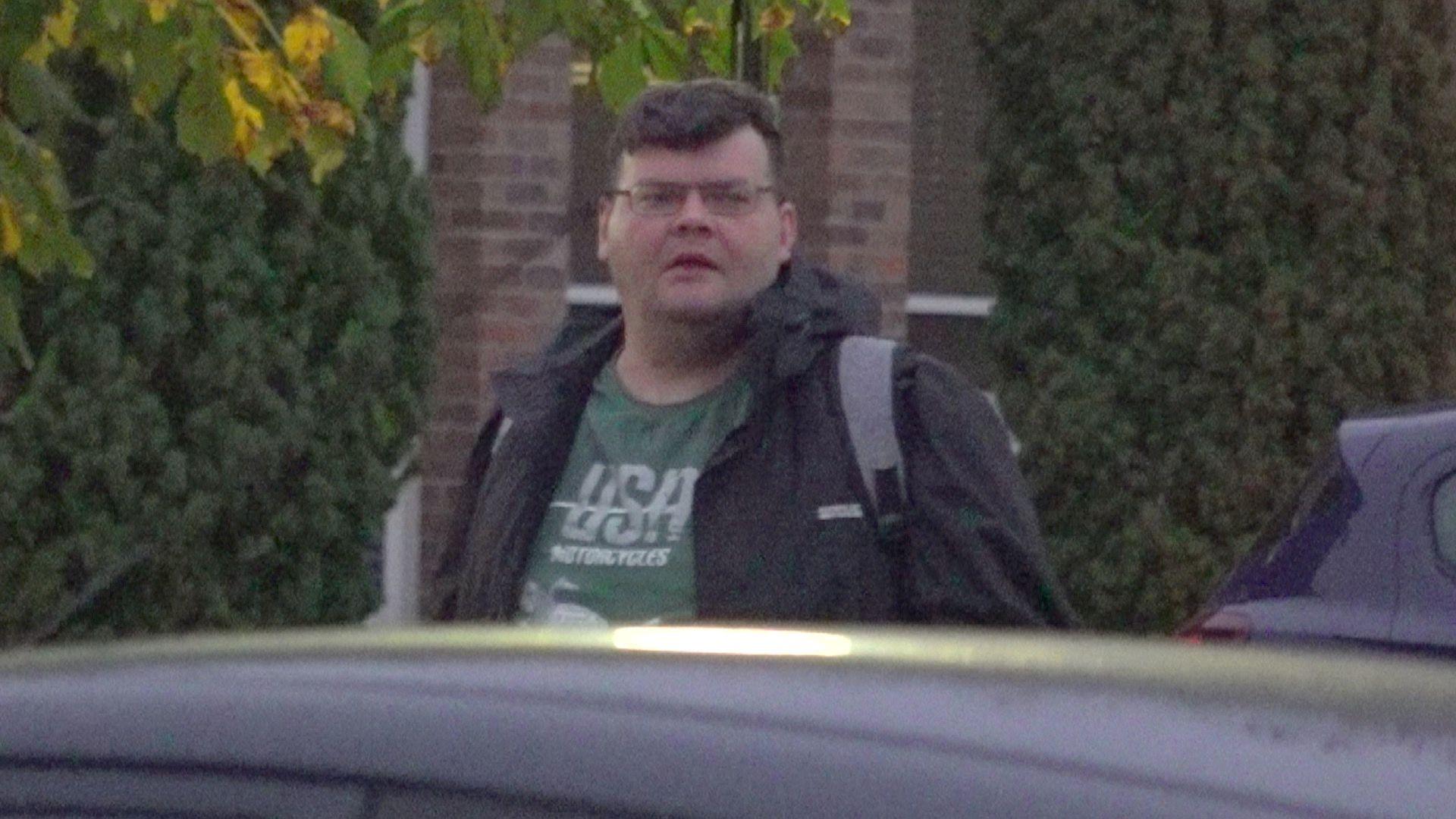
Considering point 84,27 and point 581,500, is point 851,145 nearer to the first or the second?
point 84,27

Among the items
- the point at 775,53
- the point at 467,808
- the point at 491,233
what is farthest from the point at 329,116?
the point at 491,233

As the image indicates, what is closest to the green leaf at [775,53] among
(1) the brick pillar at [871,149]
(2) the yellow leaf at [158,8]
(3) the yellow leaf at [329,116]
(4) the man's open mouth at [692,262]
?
(3) the yellow leaf at [329,116]

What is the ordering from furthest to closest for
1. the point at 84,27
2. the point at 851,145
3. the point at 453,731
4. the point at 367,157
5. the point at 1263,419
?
the point at 851,145
the point at 1263,419
the point at 367,157
the point at 84,27
the point at 453,731

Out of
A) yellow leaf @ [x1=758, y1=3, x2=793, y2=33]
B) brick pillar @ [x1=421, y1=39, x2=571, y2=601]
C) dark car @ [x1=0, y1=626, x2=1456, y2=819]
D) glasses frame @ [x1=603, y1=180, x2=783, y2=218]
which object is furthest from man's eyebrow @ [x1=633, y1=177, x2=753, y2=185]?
brick pillar @ [x1=421, y1=39, x2=571, y2=601]

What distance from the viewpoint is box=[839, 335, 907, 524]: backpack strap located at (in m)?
3.80

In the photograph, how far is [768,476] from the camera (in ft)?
12.7

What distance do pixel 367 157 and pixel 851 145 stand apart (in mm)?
2561

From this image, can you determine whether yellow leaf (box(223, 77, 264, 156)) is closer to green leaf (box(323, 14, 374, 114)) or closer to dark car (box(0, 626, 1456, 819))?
green leaf (box(323, 14, 374, 114))

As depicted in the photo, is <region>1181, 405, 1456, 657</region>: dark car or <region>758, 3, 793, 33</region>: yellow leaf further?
<region>758, 3, 793, 33</region>: yellow leaf

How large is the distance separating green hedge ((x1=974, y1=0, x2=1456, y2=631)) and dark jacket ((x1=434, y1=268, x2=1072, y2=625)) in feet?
17.5

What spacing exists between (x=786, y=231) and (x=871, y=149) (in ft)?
19.1

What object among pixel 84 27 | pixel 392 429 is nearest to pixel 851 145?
pixel 392 429

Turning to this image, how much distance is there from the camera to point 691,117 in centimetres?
409

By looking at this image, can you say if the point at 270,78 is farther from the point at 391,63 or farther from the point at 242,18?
the point at 391,63
